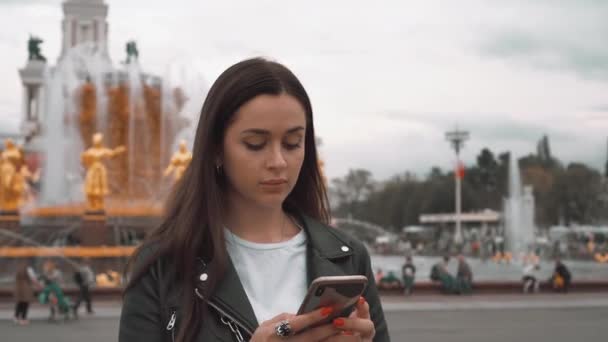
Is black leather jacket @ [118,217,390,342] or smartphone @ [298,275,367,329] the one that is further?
black leather jacket @ [118,217,390,342]

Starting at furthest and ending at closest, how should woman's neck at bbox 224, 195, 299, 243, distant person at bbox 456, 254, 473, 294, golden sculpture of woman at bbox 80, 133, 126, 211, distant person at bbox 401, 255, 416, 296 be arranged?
golden sculpture of woman at bbox 80, 133, 126, 211
distant person at bbox 456, 254, 473, 294
distant person at bbox 401, 255, 416, 296
woman's neck at bbox 224, 195, 299, 243

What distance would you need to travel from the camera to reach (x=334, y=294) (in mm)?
1665

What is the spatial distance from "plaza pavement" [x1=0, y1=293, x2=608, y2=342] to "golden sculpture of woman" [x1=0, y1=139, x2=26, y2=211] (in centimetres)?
820

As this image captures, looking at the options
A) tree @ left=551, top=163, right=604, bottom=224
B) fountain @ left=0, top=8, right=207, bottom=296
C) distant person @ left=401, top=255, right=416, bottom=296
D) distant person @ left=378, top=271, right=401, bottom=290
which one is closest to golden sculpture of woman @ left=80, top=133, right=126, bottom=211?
fountain @ left=0, top=8, right=207, bottom=296

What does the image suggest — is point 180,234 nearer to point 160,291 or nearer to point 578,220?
point 160,291

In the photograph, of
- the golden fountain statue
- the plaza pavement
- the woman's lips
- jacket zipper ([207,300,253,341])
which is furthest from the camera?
the golden fountain statue

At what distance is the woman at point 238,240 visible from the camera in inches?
75.0

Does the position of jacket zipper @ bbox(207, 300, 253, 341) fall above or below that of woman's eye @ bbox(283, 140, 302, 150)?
below

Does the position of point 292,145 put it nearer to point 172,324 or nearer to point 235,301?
point 235,301

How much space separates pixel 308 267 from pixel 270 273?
9 cm

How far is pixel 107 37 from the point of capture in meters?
87.8

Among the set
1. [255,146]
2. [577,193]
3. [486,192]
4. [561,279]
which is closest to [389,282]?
[561,279]

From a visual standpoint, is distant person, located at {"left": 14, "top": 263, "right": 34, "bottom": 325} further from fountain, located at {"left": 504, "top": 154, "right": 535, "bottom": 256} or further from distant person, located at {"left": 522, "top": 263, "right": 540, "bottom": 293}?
fountain, located at {"left": 504, "top": 154, "right": 535, "bottom": 256}

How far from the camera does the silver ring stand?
170cm
